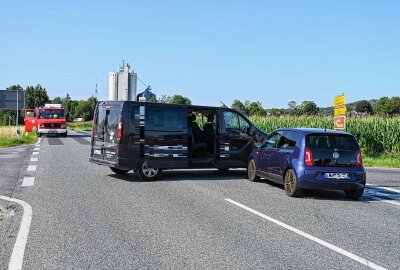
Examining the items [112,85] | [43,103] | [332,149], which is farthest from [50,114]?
[43,103]

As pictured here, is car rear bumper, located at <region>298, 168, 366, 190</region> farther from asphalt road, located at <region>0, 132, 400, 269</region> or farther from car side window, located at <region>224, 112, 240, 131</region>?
car side window, located at <region>224, 112, 240, 131</region>

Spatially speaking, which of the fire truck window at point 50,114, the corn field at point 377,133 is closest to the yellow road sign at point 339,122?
the corn field at point 377,133

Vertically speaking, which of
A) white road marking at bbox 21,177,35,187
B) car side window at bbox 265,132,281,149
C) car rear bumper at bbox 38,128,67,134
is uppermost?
car side window at bbox 265,132,281,149

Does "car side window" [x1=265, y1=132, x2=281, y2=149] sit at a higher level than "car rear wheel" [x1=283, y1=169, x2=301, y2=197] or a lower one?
higher

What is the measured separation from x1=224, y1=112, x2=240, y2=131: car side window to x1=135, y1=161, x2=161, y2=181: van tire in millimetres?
2496

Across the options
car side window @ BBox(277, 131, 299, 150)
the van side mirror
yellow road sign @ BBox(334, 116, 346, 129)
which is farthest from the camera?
yellow road sign @ BBox(334, 116, 346, 129)

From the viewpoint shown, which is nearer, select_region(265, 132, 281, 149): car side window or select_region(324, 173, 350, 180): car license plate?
select_region(324, 173, 350, 180): car license plate

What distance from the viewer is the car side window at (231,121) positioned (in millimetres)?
13703

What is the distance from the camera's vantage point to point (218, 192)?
10648mm

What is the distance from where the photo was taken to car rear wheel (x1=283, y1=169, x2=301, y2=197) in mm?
10174

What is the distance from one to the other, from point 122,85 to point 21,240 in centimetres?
3292

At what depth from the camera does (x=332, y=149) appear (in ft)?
33.7

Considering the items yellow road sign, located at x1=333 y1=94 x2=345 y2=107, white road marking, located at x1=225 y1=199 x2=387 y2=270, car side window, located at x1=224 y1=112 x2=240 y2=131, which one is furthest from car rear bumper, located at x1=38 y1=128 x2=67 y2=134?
white road marking, located at x1=225 y1=199 x2=387 y2=270

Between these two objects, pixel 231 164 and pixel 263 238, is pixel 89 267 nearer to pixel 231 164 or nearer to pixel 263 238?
pixel 263 238
